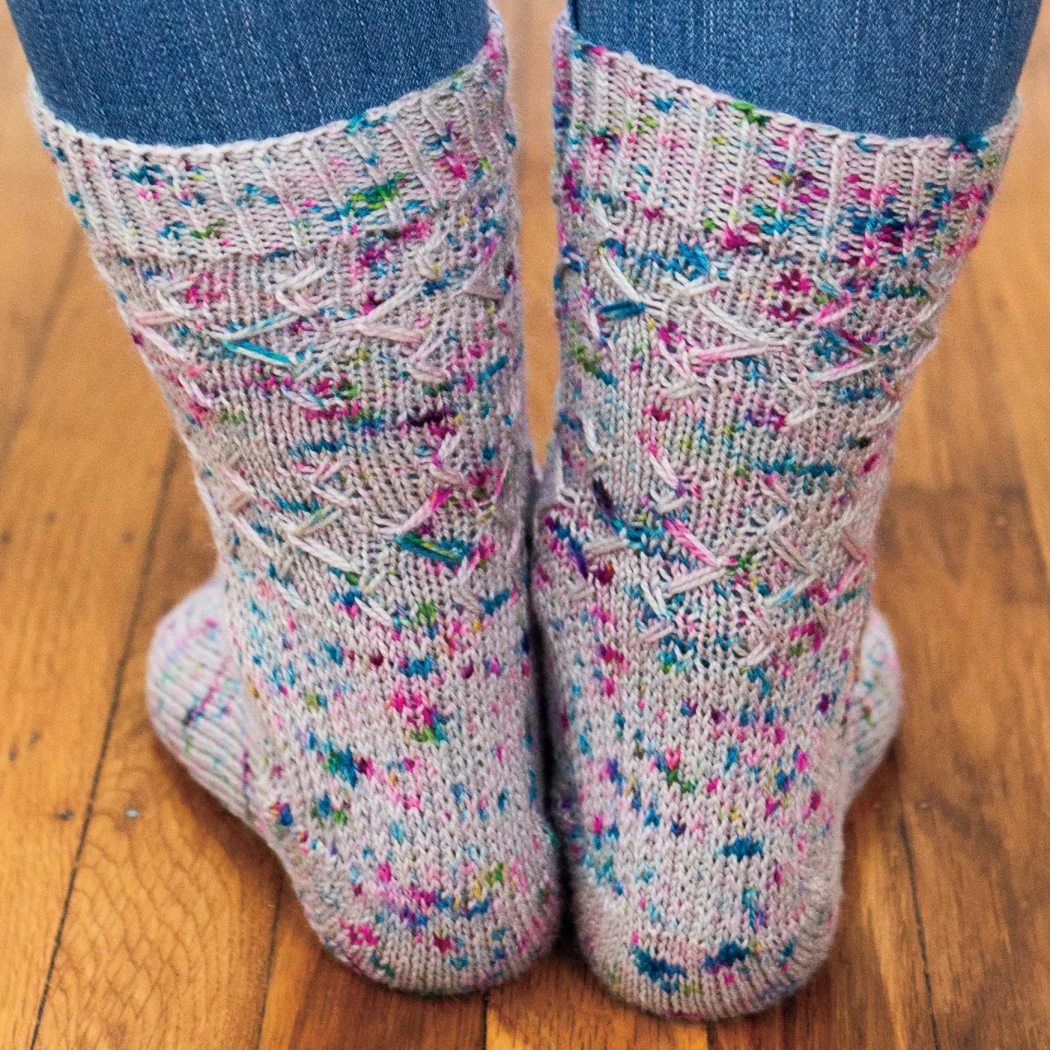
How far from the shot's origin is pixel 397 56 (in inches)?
19.2

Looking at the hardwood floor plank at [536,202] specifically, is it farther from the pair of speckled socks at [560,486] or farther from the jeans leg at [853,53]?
the jeans leg at [853,53]

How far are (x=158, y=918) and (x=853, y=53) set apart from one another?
55 centimetres

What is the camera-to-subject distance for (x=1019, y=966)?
2.23 feet

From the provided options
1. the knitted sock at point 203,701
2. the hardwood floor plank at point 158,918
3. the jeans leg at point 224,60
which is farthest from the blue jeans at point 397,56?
the hardwood floor plank at point 158,918

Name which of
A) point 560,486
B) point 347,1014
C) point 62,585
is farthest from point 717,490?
point 62,585

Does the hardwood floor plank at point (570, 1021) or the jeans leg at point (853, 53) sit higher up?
the jeans leg at point (853, 53)

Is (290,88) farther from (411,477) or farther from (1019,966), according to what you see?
(1019,966)

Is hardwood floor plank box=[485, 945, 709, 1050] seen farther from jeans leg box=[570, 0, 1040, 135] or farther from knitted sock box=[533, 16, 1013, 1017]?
jeans leg box=[570, 0, 1040, 135]

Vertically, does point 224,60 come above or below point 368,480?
above

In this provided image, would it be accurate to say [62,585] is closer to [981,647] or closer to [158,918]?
[158,918]

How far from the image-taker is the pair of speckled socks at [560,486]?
498 millimetres

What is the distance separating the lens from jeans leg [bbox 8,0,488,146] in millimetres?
455

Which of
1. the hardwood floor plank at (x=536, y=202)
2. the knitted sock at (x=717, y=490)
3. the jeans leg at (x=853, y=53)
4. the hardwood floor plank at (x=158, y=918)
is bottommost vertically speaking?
the hardwood floor plank at (x=158, y=918)

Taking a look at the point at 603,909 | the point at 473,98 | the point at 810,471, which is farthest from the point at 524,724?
the point at 473,98
